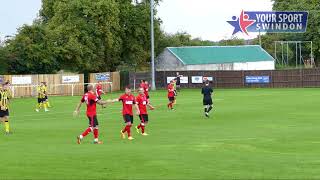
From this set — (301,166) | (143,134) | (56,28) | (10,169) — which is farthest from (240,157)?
(56,28)

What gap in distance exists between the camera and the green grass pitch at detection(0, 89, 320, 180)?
14898 millimetres

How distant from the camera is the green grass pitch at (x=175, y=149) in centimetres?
1490

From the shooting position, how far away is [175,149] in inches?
784

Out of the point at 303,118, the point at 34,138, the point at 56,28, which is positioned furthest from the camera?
the point at 56,28

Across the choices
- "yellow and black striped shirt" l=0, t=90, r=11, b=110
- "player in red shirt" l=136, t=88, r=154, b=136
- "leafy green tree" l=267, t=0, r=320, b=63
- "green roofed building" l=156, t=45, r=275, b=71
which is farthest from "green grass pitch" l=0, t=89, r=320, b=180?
"leafy green tree" l=267, t=0, r=320, b=63

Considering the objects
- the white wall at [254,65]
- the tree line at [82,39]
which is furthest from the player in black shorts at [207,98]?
the white wall at [254,65]

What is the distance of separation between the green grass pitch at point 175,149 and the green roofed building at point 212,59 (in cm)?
5591

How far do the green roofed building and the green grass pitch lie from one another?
55.9 metres

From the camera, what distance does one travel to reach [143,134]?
25703 millimetres

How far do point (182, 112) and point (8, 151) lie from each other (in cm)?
1986

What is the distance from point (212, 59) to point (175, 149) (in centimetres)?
7398

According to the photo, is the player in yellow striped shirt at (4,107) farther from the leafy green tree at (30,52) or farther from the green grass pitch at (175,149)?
the leafy green tree at (30,52)

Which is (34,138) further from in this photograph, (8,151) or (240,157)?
(240,157)

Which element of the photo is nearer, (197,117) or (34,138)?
(34,138)
